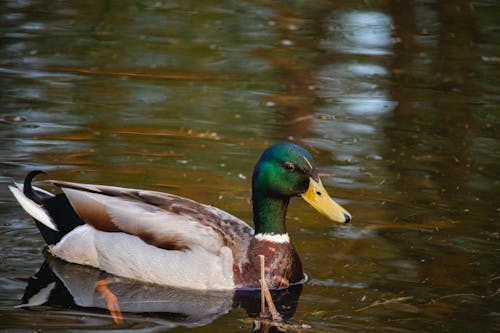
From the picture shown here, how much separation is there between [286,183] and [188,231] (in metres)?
0.73

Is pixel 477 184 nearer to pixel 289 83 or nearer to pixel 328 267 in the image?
pixel 328 267

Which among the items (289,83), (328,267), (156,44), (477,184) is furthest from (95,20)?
(328,267)

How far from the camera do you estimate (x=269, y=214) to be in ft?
25.5

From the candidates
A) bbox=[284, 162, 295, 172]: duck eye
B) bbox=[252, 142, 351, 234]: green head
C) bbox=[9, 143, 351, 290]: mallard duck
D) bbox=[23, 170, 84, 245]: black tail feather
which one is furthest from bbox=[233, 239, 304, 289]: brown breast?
bbox=[23, 170, 84, 245]: black tail feather

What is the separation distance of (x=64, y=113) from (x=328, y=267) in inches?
159

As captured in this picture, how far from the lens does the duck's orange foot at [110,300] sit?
673cm

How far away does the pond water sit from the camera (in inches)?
283

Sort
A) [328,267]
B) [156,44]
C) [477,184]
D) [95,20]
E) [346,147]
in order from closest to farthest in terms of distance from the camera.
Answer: [328,267], [477,184], [346,147], [156,44], [95,20]

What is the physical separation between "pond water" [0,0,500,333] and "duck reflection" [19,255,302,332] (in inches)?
0.8

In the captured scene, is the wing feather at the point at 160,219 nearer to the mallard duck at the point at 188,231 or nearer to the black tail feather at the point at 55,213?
the mallard duck at the point at 188,231

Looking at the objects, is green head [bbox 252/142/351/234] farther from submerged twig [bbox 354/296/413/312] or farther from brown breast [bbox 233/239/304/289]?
submerged twig [bbox 354/296/413/312]

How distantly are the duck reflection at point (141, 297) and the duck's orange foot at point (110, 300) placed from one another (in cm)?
2

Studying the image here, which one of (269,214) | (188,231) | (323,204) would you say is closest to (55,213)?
(188,231)

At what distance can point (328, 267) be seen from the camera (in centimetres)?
777
